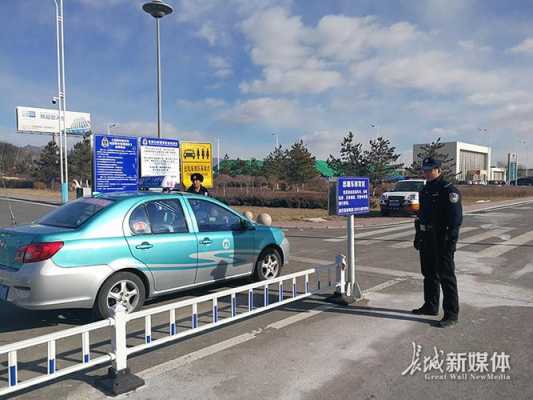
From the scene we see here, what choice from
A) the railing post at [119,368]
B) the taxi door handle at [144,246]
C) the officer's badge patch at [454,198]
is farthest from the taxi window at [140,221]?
the officer's badge patch at [454,198]

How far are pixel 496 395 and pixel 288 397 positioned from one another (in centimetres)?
163

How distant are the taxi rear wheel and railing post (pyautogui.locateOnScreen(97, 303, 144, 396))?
49.0 inches

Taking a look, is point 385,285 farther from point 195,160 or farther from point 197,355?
point 195,160

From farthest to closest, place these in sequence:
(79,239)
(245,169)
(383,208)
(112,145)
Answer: (245,169) → (383,208) → (112,145) → (79,239)

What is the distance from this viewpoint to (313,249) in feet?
35.8

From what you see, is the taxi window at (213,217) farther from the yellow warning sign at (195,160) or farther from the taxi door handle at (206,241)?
the yellow warning sign at (195,160)

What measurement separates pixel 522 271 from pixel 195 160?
909 centimetres

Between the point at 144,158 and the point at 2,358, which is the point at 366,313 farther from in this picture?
the point at 144,158

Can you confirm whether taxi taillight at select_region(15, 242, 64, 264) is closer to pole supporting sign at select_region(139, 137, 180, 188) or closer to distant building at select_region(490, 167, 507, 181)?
pole supporting sign at select_region(139, 137, 180, 188)

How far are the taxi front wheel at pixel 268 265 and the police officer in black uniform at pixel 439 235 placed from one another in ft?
8.00

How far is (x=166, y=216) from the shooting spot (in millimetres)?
5555

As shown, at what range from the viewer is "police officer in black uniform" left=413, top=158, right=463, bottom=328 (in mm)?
4832

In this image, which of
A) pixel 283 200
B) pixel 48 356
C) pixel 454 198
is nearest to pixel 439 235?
pixel 454 198

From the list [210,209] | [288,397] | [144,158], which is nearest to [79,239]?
[210,209]
